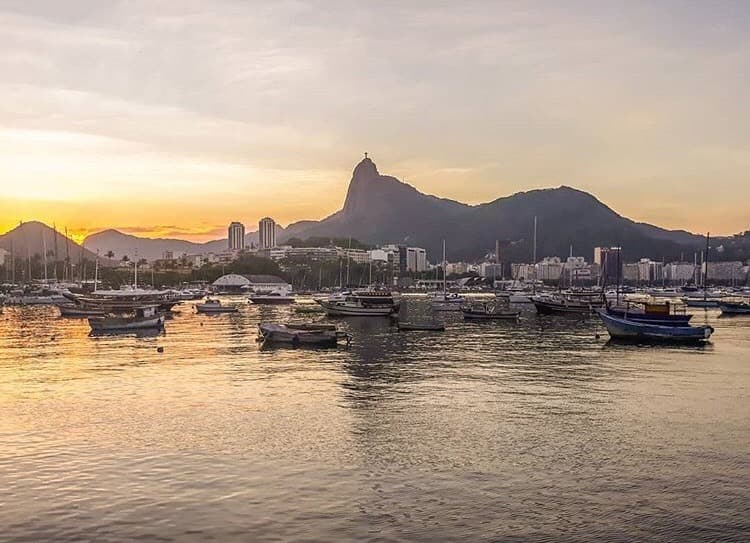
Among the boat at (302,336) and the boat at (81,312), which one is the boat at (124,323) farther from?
the boat at (81,312)

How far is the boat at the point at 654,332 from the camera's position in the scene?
203 ft

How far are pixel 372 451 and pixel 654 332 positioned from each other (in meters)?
47.4

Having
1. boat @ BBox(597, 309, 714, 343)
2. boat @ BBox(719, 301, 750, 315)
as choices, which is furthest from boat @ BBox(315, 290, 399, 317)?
boat @ BBox(719, 301, 750, 315)

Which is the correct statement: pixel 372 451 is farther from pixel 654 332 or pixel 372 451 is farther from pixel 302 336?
pixel 654 332

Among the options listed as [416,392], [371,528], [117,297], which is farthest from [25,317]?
[371,528]

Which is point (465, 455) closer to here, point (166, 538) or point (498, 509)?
point (498, 509)

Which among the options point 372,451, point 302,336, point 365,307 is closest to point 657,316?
point 302,336

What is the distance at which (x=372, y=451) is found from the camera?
901 inches

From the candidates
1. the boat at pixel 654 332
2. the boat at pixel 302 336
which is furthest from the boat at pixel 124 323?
the boat at pixel 654 332

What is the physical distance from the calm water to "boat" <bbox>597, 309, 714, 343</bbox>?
1715 cm

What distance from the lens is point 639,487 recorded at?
63.4 feet

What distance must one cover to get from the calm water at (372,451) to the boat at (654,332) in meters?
17.1

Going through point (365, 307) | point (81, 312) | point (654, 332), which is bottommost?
point (654, 332)

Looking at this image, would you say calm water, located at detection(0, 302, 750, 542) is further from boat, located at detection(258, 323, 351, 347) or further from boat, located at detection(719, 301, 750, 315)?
boat, located at detection(719, 301, 750, 315)
